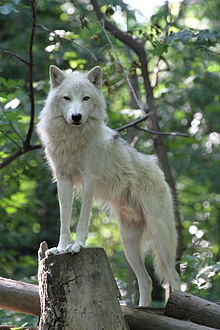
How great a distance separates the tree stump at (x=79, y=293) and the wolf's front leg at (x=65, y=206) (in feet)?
1.67

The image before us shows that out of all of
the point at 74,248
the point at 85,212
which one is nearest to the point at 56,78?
the point at 85,212

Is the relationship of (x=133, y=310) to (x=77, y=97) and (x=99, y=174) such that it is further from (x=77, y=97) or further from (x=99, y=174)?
(x=77, y=97)

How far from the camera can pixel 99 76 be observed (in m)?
5.98

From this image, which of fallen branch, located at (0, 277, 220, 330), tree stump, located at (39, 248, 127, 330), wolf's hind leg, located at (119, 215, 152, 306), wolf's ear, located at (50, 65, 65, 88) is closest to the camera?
tree stump, located at (39, 248, 127, 330)

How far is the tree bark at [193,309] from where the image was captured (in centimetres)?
538

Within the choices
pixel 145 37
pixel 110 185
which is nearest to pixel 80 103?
pixel 110 185

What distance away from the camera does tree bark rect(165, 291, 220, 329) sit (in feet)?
17.6

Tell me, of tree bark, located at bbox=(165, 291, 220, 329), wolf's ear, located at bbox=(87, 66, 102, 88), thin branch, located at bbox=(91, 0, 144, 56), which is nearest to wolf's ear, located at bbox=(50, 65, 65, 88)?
wolf's ear, located at bbox=(87, 66, 102, 88)

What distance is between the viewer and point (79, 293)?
16.1 feet

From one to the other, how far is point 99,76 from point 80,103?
572mm

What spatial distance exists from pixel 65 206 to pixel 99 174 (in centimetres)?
50

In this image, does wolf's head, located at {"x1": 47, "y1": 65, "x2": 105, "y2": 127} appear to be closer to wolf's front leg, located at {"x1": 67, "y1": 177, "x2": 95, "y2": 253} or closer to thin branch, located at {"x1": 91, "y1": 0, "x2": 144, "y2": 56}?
wolf's front leg, located at {"x1": 67, "y1": 177, "x2": 95, "y2": 253}

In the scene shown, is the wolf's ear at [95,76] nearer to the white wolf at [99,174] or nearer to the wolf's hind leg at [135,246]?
the white wolf at [99,174]

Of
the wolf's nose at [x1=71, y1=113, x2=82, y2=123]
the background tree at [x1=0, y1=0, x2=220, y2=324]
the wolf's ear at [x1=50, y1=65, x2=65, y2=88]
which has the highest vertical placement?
the wolf's ear at [x1=50, y1=65, x2=65, y2=88]
